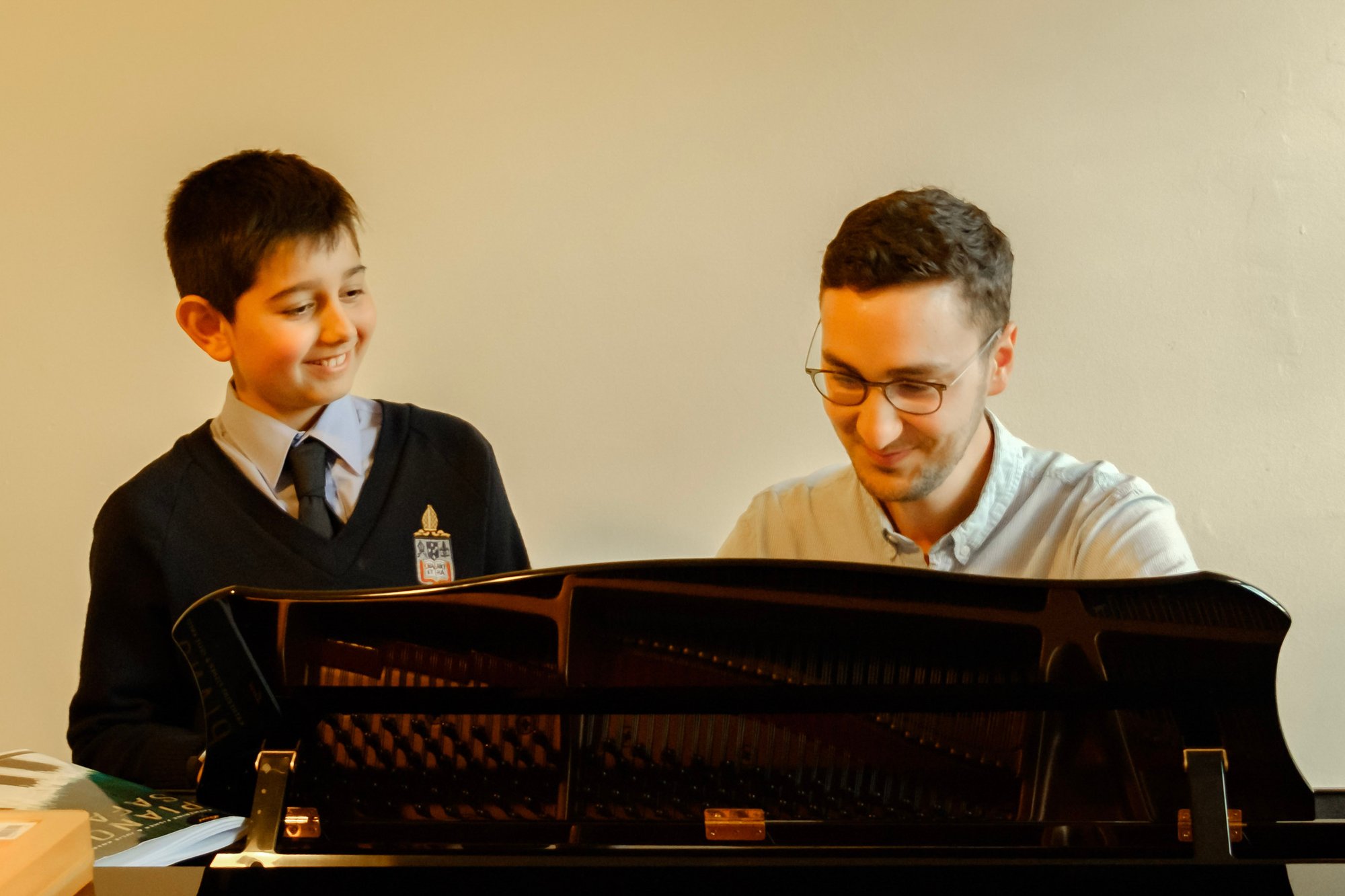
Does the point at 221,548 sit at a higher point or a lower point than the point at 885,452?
lower

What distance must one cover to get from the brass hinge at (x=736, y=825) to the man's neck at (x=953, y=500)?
0.74 meters

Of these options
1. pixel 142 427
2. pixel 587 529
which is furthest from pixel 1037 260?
pixel 142 427

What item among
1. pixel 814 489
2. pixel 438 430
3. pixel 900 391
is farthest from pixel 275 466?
pixel 900 391

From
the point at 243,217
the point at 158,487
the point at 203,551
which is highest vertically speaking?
the point at 243,217

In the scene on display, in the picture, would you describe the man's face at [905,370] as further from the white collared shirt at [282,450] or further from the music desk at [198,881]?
the white collared shirt at [282,450]

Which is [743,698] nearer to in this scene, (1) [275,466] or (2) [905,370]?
(2) [905,370]

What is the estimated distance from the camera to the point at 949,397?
5.54ft

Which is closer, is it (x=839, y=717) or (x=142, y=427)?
(x=839, y=717)

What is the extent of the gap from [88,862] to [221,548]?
0.88 meters

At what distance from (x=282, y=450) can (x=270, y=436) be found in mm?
33

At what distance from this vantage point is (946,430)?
5.57ft

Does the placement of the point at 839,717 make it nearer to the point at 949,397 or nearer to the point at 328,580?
the point at 949,397

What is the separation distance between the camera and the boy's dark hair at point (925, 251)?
170 centimetres

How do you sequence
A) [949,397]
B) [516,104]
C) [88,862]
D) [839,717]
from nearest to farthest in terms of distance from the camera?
[88,862] < [839,717] < [949,397] < [516,104]
